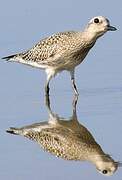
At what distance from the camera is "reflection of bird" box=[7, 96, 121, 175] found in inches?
418

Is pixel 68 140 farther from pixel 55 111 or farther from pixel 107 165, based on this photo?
pixel 55 111

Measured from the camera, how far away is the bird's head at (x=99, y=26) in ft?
46.6

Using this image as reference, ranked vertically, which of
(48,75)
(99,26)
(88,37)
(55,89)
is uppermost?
(99,26)

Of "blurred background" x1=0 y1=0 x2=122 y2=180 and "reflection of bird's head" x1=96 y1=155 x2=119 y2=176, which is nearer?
"reflection of bird's head" x1=96 y1=155 x2=119 y2=176

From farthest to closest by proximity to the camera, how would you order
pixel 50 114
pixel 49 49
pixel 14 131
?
pixel 49 49 → pixel 50 114 → pixel 14 131

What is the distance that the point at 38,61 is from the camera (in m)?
15.3

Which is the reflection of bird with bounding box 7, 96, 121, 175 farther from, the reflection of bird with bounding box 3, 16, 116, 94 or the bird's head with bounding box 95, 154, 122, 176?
the reflection of bird with bounding box 3, 16, 116, 94

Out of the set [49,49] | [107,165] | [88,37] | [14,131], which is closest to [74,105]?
[88,37]

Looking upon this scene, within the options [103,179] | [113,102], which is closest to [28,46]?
[113,102]

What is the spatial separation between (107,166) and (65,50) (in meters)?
4.81

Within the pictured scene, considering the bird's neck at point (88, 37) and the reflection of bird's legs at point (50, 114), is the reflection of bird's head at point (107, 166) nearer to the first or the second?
the reflection of bird's legs at point (50, 114)

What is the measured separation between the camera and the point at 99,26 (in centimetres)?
1431

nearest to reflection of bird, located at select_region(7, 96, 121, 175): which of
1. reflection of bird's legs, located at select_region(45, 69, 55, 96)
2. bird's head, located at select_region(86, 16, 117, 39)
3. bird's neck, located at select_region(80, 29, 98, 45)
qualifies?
reflection of bird's legs, located at select_region(45, 69, 55, 96)

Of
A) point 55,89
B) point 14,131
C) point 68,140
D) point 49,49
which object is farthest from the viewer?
point 49,49
